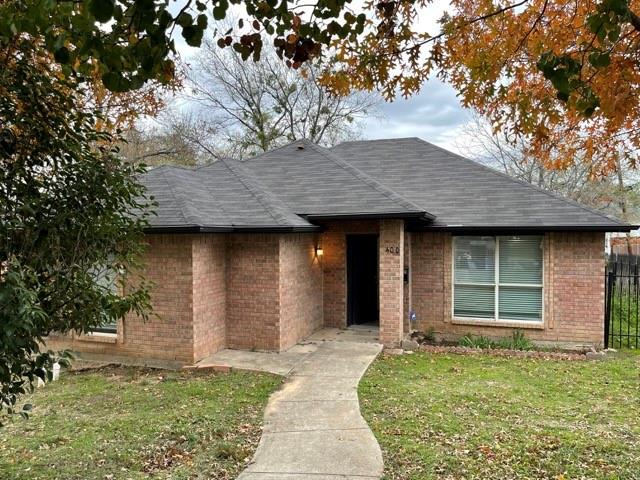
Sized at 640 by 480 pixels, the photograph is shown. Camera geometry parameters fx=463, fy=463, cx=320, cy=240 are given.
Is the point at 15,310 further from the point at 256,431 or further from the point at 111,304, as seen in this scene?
the point at 256,431

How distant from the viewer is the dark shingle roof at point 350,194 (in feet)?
31.0

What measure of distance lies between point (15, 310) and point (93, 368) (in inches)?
279

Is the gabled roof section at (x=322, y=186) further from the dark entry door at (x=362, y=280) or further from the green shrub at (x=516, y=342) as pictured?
the green shrub at (x=516, y=342)

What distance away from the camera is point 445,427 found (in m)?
5.45

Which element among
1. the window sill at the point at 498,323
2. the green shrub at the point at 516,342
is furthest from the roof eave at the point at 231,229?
the green shrub at the point at 516,342

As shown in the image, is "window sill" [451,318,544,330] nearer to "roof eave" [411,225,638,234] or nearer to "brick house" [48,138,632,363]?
"brick house" [48,138,632,363]

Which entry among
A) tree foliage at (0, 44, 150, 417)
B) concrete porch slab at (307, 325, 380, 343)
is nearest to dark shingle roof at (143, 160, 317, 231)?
concrete porch slab at (307, 325, 380, 343)

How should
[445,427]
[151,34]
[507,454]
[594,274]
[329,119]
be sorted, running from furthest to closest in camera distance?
[329,119]
[594,274]
[445,427]
[507,454]
[151,34]

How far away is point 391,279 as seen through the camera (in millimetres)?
9891

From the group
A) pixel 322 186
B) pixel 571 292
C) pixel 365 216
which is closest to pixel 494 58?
pixel 365 216

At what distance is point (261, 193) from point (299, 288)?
7.85 ft

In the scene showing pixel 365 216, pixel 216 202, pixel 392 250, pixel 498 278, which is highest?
pixel 216 202

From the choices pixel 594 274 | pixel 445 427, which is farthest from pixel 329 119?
pixel 445 427

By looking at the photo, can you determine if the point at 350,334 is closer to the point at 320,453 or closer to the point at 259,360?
the point at 259,360
